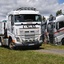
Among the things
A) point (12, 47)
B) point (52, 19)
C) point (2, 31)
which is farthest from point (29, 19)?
point (52, 19)

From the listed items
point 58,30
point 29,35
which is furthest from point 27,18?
point 58,30

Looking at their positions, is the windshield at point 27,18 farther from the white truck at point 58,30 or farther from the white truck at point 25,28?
the white truck at point 58,30

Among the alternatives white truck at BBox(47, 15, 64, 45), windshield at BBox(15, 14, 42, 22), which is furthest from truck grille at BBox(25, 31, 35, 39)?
white truck at BBox(47, 15, 64, 45)

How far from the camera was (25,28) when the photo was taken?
22.7 meters

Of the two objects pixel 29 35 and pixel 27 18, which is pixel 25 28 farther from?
pixel 27 18

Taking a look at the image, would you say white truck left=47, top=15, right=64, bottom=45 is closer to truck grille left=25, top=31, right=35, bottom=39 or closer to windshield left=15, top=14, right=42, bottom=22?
windshield left=15, top=14, right=42, bottom=22

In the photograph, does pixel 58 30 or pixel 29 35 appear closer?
pixel 29 35

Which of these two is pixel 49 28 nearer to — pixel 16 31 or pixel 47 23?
pixel 47 23

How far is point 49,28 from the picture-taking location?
104 ft

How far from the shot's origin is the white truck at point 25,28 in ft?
74.3

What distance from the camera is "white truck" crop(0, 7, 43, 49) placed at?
22656 millimetres

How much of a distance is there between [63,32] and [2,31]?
6.24m

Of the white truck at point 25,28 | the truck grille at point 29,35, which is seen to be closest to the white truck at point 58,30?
the white truck at point 25,28

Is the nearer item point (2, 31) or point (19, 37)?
point (19, 37)
